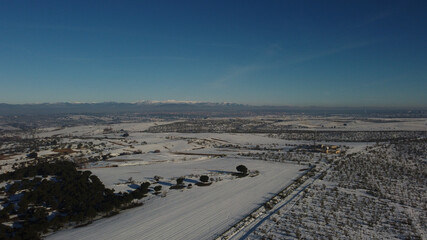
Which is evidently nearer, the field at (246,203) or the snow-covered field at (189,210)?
the field at (246,203)

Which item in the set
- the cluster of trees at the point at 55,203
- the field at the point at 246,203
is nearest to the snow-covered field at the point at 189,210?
the field at the point at 246,203

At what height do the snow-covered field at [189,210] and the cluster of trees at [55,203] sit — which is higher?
the cluster of trees at [55,203]

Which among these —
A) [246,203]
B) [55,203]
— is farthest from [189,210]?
[55,203]

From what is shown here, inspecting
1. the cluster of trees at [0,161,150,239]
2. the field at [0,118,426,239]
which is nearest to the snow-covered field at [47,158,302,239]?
the field at [0,118,426,239]

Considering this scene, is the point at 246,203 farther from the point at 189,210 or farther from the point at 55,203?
the point at 55,203

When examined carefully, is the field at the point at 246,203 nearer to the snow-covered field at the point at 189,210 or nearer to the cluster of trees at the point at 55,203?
the snow-covered field at the point at 189,210

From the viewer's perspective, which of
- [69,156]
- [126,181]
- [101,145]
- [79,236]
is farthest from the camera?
[101,145]

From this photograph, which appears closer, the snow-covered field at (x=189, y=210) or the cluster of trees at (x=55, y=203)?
the cluster of trees at (x=55, y=203)

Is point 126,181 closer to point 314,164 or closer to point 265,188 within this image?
point 265,188

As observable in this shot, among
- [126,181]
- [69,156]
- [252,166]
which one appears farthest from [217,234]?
[69,156]
